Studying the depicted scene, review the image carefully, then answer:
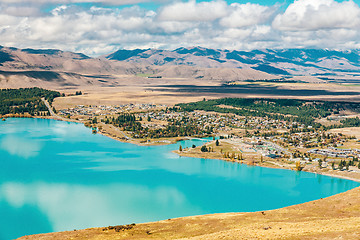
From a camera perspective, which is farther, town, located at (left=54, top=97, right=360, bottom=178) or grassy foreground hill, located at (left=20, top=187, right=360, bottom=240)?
town, located at (left=54, top=97, right=360, bottom=178)

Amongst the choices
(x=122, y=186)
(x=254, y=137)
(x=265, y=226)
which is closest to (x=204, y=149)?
(x=254, y=137)

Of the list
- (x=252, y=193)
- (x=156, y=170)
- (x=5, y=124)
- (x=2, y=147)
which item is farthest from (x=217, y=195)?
(x=5, y=124)

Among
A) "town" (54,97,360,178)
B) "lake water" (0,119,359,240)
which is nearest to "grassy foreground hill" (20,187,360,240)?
"lake water" (0,119,359,240)

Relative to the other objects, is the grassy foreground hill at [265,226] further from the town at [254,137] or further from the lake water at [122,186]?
the town at [254,137]

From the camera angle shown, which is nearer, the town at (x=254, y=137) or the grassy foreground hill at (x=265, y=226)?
the grassy foreground hill at (x=265, y=226)

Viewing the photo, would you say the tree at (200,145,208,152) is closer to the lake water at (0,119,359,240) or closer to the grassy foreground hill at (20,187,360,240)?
the lake water at (0,119,359,240)

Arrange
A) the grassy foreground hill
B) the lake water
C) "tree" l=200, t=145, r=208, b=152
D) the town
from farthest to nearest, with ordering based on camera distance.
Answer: "tree" l=200, t=145, r=208, b=152
the town
the lake water
the grassy foreground hill

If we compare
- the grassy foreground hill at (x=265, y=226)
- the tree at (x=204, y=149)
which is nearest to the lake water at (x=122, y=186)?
the tree at (x=204, y=149)
